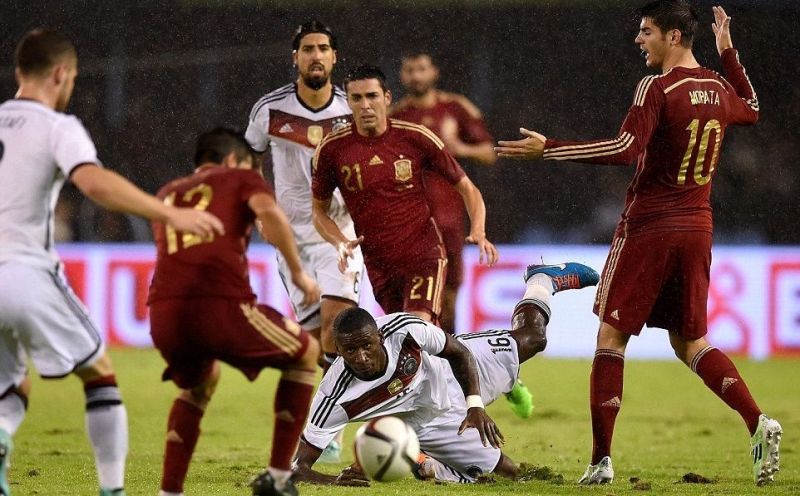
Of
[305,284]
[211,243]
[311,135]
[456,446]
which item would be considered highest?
[311,135]

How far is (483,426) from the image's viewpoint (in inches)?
196

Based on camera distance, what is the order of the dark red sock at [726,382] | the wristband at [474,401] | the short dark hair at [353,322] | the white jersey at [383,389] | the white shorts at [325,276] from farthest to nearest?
→ 1. the white shorts at [325,276]
2. the dark red sock at [726,382]
3. the white jersey at [383,389]
4. the short dark hair at [353,322]
5. the wristband at [474,401]

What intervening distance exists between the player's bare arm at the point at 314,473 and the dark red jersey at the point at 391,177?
1182mm

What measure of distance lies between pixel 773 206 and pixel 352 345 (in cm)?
934

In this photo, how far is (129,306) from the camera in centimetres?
1259

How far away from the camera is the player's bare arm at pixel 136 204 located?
386 centimetres

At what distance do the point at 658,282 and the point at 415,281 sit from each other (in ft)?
4.06

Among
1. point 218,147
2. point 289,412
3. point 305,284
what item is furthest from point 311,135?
point 305,284

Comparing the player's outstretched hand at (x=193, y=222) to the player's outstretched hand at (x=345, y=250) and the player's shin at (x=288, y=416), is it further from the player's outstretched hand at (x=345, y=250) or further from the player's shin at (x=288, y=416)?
the player's outstretched hand at (x=345, y=250)

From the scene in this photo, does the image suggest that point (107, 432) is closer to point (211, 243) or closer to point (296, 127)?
point (211, 243)

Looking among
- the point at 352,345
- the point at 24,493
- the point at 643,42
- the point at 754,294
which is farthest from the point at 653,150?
the point at 754,294

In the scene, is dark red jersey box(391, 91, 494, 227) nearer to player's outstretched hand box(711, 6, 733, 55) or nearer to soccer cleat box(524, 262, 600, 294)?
soccer cleat box(524, 262, 600, 294)

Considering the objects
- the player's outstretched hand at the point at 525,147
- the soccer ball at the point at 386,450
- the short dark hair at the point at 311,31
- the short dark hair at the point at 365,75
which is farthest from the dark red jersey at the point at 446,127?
the soccer ball at the point at 386,450

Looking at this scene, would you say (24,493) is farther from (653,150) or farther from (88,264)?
(88,264)
